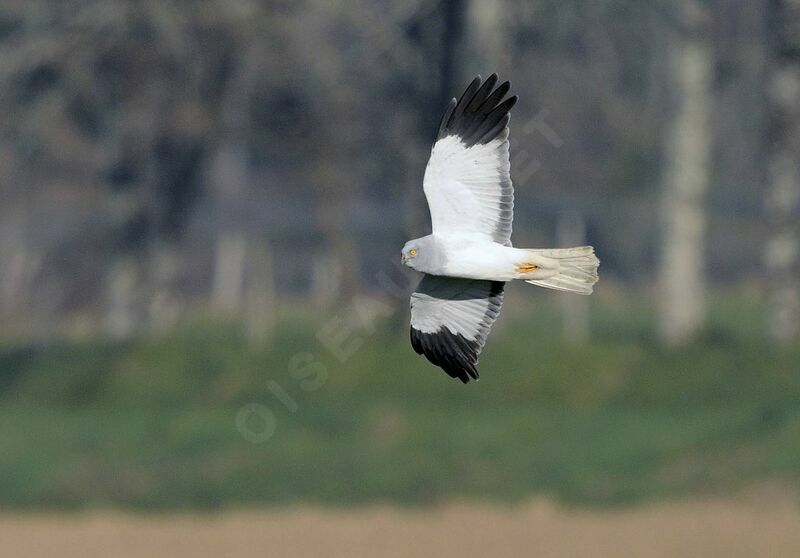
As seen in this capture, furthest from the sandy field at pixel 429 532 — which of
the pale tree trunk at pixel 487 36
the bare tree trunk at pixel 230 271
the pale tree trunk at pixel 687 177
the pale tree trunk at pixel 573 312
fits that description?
the bare tree trunk at pixel 230 271

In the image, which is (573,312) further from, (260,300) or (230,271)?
(230,271)

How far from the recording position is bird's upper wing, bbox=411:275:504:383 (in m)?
8.98

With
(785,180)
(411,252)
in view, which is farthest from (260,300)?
(411,252)

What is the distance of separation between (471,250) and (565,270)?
0.43 meters

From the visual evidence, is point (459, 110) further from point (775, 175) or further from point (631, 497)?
point (775, 175)

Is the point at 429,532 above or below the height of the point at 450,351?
above

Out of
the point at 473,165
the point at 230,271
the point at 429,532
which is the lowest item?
the point at 473,165

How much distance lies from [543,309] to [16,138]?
32.3ft

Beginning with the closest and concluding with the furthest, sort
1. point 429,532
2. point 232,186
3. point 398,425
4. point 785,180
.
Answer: point 429,532, point 398,425, point 785,180, point 232,186

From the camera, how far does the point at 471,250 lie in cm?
823

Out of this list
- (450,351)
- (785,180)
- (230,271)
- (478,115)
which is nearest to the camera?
(478,115)

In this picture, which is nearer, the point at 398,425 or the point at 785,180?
the point at 398,425

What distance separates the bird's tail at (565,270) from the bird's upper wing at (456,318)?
0.76 metres

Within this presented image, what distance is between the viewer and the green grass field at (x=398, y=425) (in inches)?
798
